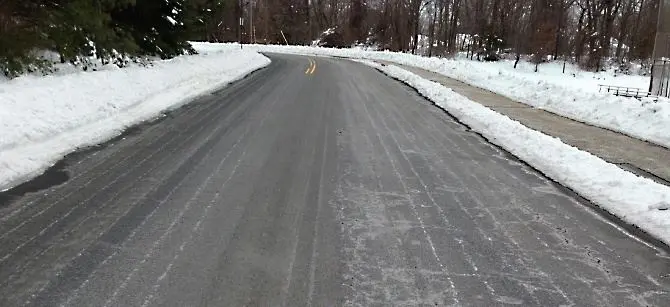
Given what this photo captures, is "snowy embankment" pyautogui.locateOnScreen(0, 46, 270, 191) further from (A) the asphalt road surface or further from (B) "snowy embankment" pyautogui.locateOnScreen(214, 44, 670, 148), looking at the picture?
(B) "snowy embankment" pyautogui.locateOnScreen(214, 44, 670, 148)

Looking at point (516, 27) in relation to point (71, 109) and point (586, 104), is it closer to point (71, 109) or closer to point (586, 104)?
point (586, 104)

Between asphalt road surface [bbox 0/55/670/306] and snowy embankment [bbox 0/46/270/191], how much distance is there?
58 centimetres

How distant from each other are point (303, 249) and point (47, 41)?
452 inches

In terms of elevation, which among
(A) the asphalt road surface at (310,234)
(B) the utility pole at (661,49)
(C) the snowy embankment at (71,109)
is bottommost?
(A) the asphalt road surface at (310,234)

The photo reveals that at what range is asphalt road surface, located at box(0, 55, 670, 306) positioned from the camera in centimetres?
370

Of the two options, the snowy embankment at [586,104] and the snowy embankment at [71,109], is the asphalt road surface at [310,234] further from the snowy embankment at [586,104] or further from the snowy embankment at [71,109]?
the snowy embankment at [586,104]

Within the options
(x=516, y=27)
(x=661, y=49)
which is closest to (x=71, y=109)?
(x=661, y=49)

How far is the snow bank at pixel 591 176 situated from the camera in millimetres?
5543

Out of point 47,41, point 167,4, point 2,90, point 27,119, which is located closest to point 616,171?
point 27,119

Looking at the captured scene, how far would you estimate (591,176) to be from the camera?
695 cm

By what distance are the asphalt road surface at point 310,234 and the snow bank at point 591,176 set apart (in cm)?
33

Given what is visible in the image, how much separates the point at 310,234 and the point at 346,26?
69.0m

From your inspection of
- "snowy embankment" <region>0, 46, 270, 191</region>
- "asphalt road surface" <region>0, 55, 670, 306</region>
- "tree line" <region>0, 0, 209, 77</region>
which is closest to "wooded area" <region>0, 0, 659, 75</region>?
"tree line" <region>0, 0, 209, 77</region>

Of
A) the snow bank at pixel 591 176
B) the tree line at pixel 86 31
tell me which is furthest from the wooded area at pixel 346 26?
the snow bank at pixel 591 176
